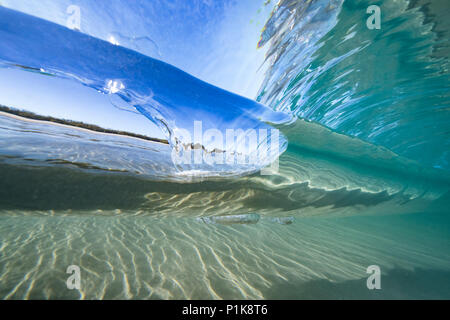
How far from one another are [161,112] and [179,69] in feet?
3.07

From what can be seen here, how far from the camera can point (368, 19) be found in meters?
3.15

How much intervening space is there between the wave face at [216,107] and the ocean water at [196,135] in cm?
3

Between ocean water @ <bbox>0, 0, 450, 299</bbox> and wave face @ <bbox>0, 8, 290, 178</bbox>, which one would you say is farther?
ocean water @ <bbox>0, 0, 450, 299</bbox>

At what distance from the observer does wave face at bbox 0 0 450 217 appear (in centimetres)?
276

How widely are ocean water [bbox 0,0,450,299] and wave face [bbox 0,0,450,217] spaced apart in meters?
0.03

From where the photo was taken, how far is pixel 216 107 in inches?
142

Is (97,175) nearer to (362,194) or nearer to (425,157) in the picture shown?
(362,194)

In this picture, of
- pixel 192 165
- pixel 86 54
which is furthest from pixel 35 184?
pixel 192 165

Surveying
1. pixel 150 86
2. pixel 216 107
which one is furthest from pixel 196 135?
pixel 150 86

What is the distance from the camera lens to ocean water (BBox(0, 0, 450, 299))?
106 inches

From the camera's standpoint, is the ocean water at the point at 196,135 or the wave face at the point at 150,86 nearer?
the wave face at the point at 150,86

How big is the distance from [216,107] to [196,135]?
2.63ft

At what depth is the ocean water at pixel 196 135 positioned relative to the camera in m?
2.69

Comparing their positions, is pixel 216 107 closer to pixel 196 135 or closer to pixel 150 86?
pixel 196 135
